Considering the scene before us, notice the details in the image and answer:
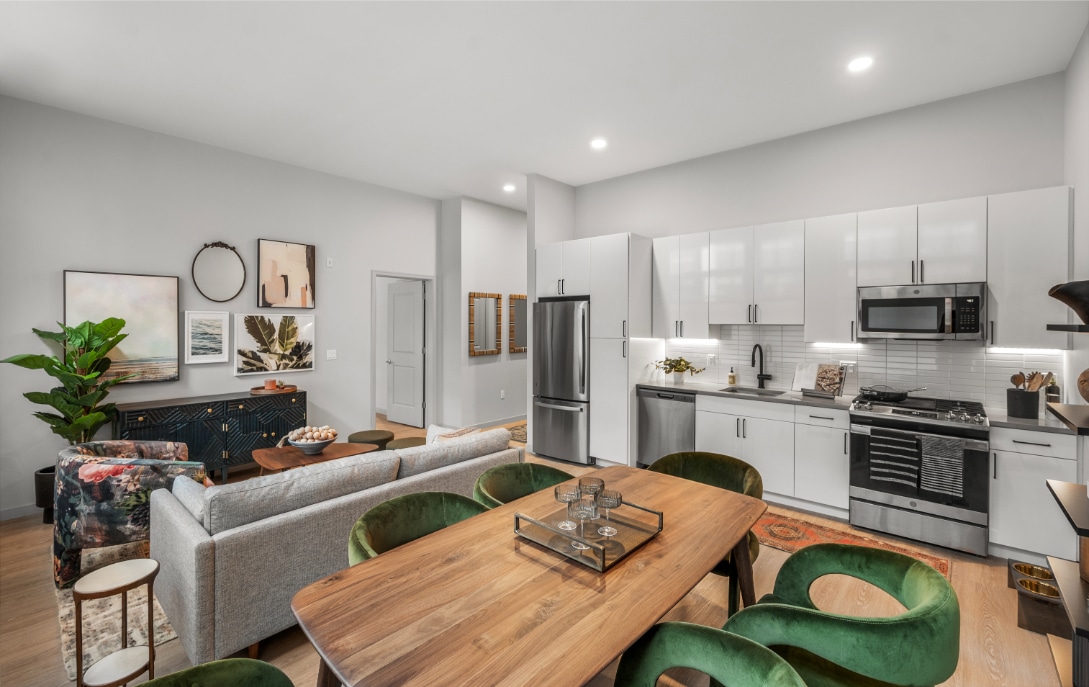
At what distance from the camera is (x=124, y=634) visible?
1900mm

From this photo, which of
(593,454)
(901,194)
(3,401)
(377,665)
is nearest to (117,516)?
(3,401)

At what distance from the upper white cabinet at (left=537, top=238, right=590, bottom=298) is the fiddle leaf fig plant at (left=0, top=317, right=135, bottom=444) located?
12.1 feet

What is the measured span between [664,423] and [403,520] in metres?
3.18

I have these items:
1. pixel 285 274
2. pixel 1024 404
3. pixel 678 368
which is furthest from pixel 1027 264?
pixel 285 274

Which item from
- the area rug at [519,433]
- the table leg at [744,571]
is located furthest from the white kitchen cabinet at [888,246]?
the area rug at [519,433]

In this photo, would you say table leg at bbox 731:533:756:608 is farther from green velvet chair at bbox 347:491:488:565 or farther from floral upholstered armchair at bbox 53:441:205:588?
floral upholstered armchair at bbox 53:441:205:588

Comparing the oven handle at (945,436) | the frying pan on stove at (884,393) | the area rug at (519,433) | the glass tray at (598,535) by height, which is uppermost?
the frying pan on stove at (884,393)

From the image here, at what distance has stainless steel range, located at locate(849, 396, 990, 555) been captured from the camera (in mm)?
3080

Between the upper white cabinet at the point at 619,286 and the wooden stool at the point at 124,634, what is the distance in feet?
12.5

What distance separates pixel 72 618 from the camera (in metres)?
2.45

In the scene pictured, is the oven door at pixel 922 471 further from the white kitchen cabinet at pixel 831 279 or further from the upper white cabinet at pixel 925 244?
the upper white cabinet at pixel 925 244

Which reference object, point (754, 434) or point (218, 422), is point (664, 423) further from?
point (218, 422)

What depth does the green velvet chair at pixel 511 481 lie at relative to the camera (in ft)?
7.33

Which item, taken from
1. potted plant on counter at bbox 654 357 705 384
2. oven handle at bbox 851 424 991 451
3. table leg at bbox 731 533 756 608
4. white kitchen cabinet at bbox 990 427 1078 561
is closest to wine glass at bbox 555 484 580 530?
table leg at bbox 731 533 756 608
